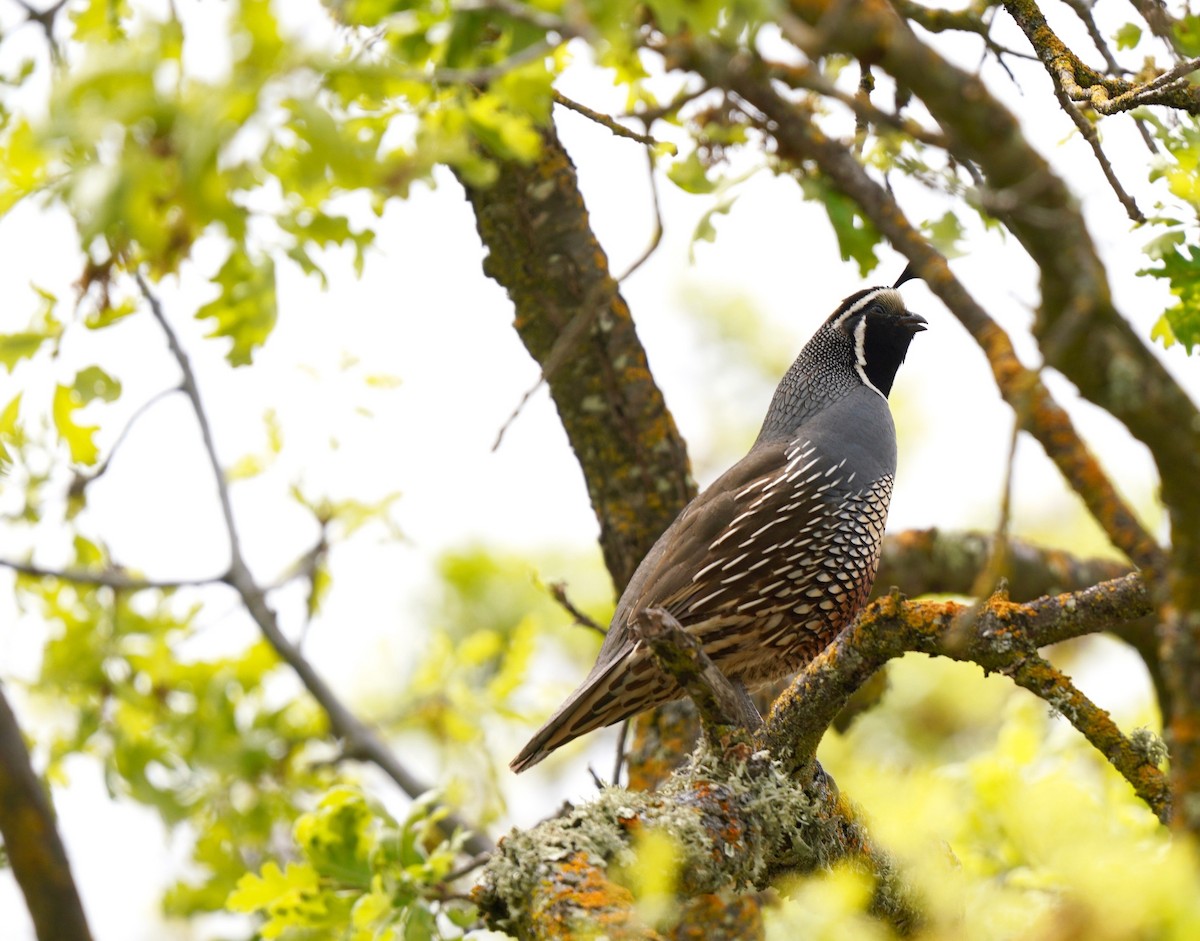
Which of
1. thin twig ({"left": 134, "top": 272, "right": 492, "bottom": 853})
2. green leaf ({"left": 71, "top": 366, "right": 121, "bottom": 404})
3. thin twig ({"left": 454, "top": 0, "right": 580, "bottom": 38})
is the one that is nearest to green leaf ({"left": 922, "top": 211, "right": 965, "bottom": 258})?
thin twig ({"left": 454, "top": 0, "right": 580, "bottom": 38})

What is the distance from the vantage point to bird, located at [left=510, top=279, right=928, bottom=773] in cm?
424

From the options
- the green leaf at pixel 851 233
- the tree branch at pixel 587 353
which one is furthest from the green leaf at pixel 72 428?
the green leaf at pixel 851 233

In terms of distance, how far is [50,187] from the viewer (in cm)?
220

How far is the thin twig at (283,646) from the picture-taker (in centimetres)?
481

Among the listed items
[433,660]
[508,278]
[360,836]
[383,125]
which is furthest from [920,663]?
[383,125]

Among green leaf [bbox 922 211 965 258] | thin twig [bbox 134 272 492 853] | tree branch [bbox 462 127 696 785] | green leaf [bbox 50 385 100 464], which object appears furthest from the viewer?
thin twig [bbox 134 272 492 853]

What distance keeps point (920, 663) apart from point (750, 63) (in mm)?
7779

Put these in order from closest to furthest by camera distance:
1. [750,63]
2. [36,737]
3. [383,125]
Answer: [750,63], [383,125], [36,737]

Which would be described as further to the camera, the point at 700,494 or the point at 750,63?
the point at 700,494

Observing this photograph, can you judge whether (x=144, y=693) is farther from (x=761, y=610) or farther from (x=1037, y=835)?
(x=1037, y=835)

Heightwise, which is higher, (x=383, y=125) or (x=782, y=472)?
(x=383, y=125)

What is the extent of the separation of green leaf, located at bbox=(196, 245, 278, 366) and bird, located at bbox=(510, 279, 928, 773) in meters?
1.61

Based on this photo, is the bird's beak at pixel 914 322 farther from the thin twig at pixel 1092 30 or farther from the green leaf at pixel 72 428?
the green leaf at pixel 72 428

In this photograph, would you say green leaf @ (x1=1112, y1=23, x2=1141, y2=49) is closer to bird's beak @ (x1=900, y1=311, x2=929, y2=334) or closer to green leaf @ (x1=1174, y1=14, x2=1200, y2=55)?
green leaf @ (x1=1174, y1=14, x2=1200, y2=55)
